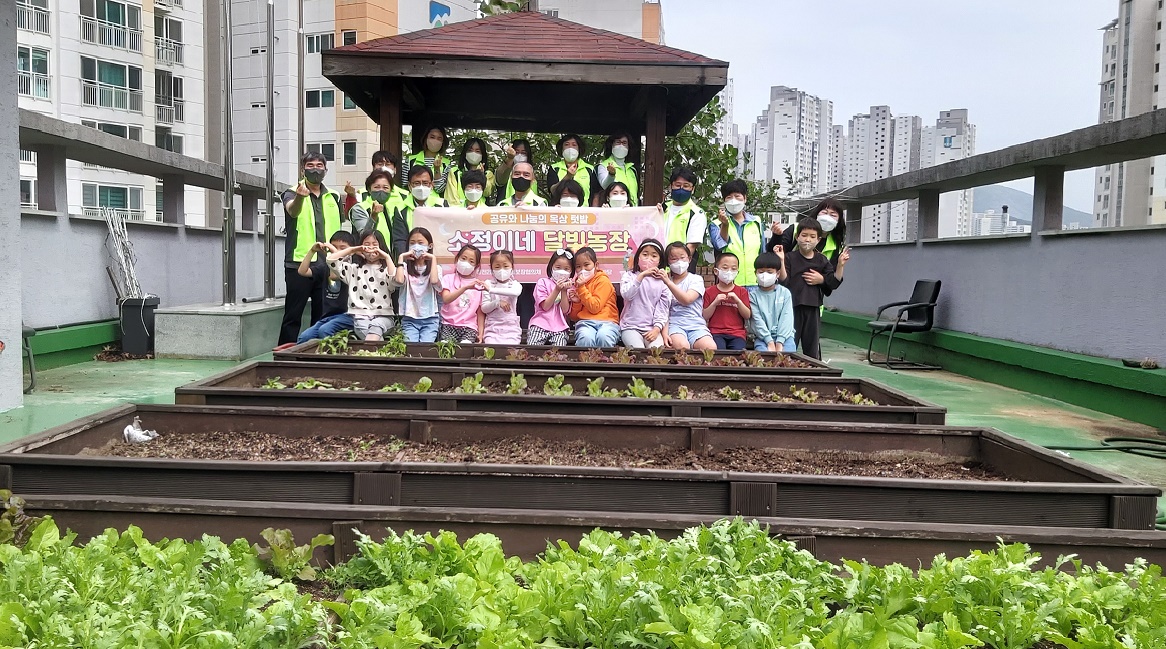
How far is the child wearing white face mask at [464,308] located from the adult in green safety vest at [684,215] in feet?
5.64

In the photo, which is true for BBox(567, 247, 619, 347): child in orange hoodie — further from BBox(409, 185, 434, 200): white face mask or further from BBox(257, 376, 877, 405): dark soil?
BBox(257, 376, 877, 405): dark soil

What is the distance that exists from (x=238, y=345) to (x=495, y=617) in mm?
7678

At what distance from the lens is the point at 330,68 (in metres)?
7.94

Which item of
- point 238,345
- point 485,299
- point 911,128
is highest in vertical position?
point 911,128

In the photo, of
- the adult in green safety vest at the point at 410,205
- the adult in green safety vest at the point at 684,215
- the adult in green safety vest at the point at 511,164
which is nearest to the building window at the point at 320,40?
the adult in green safety vest at the point at 511,164

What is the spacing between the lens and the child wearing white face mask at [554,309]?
7012mm

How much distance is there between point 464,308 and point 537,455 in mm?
3623

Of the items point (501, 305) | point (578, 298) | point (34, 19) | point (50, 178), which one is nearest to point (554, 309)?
point (578, 298)

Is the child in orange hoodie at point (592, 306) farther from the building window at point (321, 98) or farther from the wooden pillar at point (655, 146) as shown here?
the building window at point (321, 98)

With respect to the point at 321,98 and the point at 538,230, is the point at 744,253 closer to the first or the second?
the point at 538,230

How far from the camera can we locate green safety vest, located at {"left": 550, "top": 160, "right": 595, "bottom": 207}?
8098 mm

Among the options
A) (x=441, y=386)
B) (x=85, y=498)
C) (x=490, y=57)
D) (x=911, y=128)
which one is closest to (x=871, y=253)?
(x=490, y=57)

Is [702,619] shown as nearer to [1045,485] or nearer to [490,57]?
[1045,485]

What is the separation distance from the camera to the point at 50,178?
325 inches
